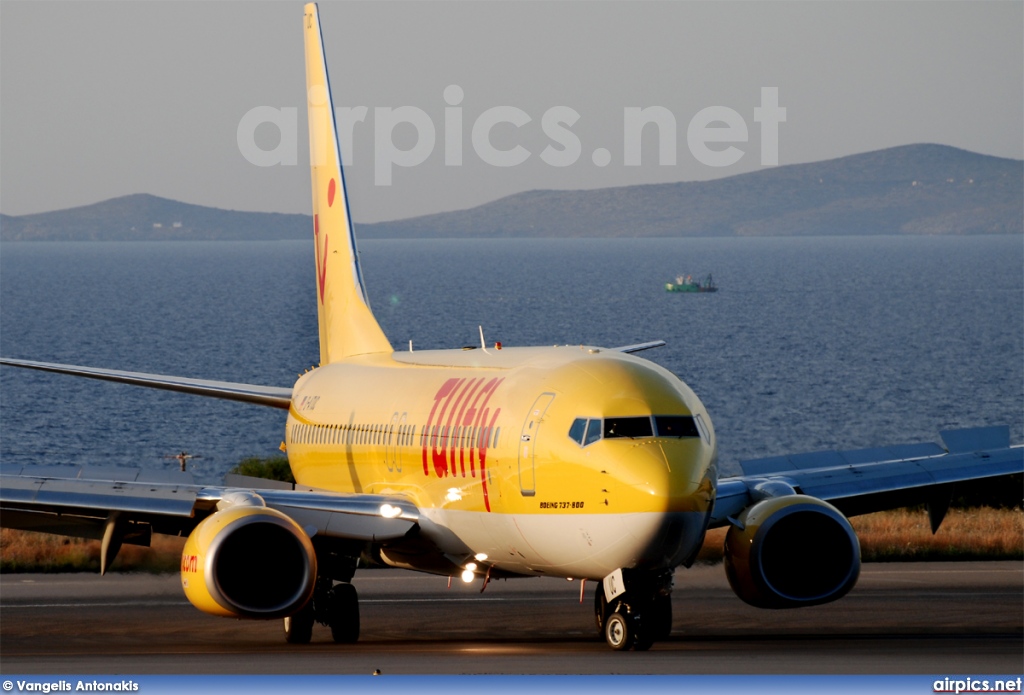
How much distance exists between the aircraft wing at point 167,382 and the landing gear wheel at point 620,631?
1106 centimetres

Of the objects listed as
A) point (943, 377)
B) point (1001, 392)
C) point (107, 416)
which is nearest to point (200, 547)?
point (107, 416)

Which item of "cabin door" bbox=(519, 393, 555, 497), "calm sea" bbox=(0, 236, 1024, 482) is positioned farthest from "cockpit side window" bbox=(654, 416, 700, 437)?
"calm sea" bbox=(0, 236, 1024, 482)

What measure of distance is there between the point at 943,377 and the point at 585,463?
4657 inches

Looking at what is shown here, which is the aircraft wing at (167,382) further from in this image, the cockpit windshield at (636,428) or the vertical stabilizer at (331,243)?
the cockpit windshield at (636,428)

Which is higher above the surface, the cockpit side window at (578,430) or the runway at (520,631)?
the cockpit side window at (578,430)

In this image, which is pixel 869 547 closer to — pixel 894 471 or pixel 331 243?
pixel 894 471

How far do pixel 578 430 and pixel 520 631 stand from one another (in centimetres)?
824

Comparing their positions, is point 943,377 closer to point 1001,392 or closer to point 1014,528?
point 1001,392

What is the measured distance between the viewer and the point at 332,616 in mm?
28500

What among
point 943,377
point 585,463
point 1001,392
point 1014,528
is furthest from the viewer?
point 943,377

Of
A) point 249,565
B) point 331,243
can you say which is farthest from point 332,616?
point 331,243

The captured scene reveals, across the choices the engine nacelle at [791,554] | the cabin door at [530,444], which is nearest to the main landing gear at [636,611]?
the engine nacelle at [791,554]

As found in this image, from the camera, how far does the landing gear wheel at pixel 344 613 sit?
2842 cm

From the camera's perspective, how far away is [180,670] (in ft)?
74.8
